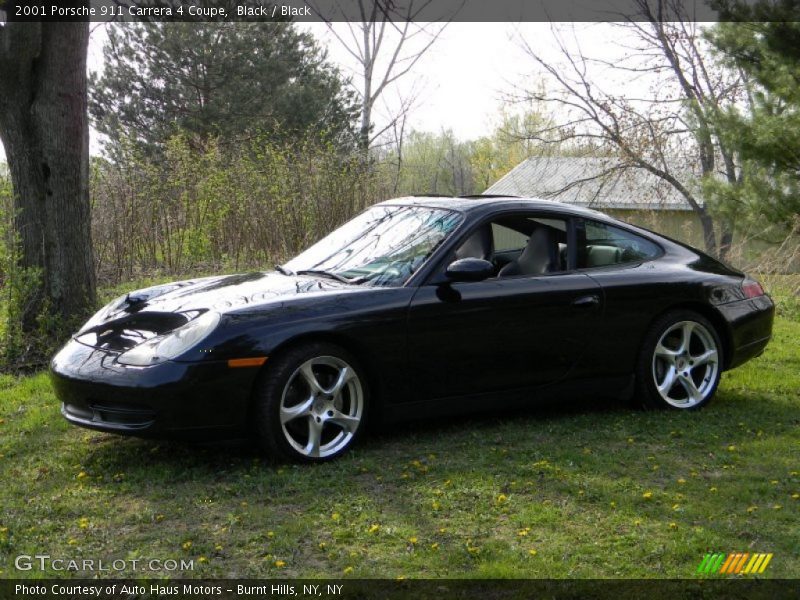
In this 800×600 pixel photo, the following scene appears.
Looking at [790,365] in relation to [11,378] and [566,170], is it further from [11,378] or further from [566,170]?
[566,170]

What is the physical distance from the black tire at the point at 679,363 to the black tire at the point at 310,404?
2.09 metres

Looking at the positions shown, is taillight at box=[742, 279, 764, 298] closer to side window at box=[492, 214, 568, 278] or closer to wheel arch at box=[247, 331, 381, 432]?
side window at box=[492, 214, 568, 278]

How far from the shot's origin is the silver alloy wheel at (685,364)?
666 centimetres

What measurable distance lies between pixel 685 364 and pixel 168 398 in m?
3.56

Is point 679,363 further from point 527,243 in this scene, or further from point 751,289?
point 527,243

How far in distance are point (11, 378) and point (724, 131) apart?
11482 mm

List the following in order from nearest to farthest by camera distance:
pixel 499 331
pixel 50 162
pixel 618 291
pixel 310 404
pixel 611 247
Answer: pixel 310 404 < pixel 499 331 < pixel 618 291 < pixel 611 247 < pixel 50 162

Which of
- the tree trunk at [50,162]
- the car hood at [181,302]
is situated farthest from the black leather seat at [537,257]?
the tree trunk at [50,162]

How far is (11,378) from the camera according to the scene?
794cm

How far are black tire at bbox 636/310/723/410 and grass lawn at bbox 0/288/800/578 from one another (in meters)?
0.17

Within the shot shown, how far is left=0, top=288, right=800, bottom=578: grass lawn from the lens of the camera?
4.05 meters

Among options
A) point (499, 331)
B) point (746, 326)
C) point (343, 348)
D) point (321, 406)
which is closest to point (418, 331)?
point (343, 348)

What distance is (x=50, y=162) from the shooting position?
8.92 metres

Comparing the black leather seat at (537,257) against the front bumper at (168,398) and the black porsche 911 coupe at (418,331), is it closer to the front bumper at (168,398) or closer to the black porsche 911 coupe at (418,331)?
the black porsche 911 coupe at (418,331)
